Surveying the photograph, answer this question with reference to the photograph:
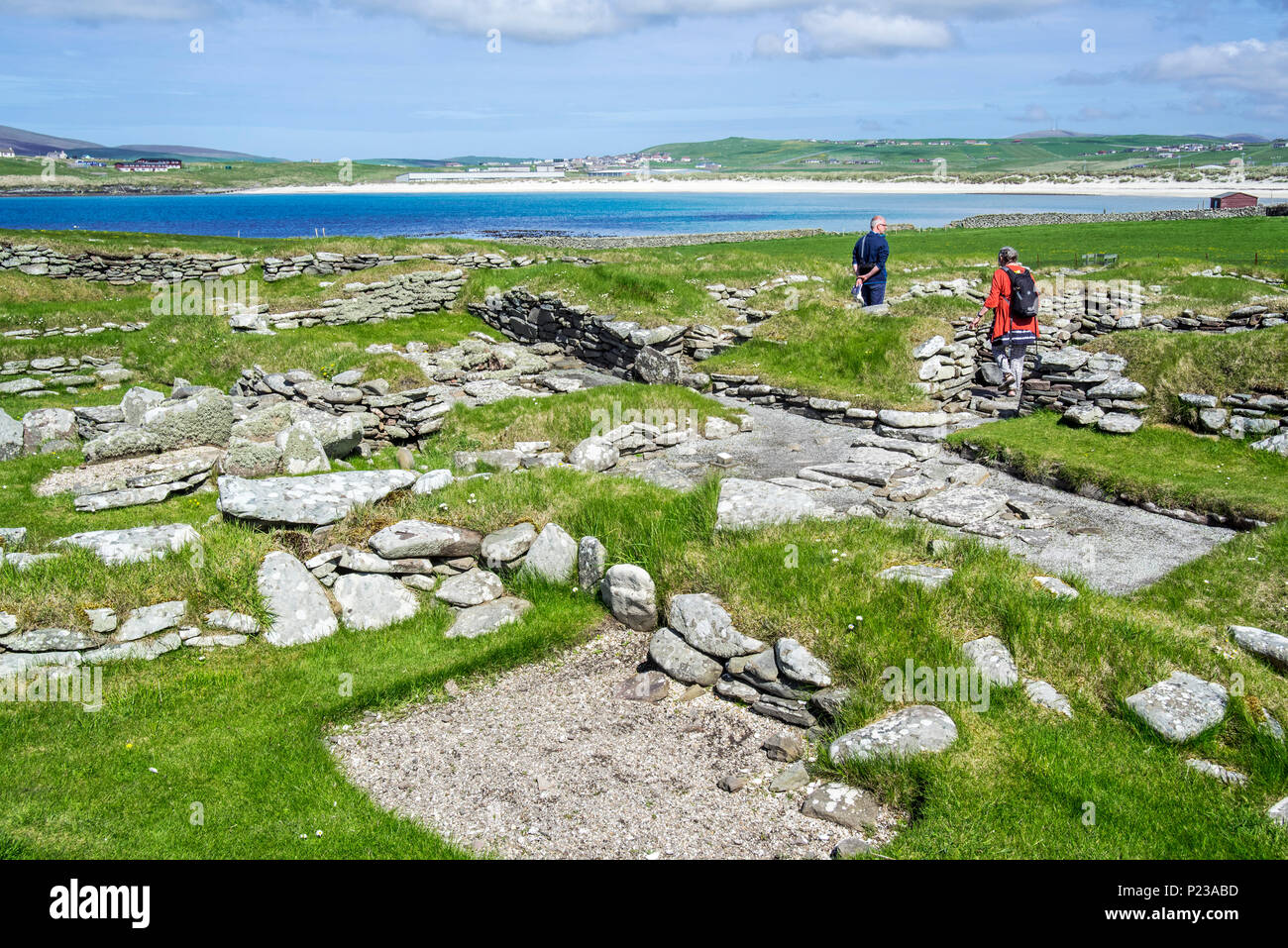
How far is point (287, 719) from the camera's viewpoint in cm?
769

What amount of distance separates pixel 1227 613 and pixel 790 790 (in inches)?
230

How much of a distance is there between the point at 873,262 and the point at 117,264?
30039mm

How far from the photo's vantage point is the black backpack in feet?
54.7

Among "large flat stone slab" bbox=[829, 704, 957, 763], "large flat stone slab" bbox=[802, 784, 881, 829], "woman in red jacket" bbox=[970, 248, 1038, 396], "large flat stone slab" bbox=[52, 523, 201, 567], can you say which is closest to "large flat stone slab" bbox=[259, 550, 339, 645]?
"large flat stone slab" bbox=[52, 523, 201, 567]

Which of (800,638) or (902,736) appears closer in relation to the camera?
(902,736)

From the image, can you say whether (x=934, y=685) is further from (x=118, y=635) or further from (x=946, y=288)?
(x=946, y=288)

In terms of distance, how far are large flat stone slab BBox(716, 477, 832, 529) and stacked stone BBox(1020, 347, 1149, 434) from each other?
6.64 metres

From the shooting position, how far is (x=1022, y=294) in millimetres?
16656

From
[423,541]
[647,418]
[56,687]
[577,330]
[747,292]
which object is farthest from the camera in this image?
[747,292]

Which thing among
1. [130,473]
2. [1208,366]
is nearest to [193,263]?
[130,473]

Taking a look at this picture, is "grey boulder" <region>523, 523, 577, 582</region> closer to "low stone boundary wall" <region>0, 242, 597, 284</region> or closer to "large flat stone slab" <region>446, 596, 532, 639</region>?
"large flat stone slab" <region>446, 596, 532, 639</region>

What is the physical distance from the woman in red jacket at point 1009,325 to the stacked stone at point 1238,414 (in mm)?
3289
